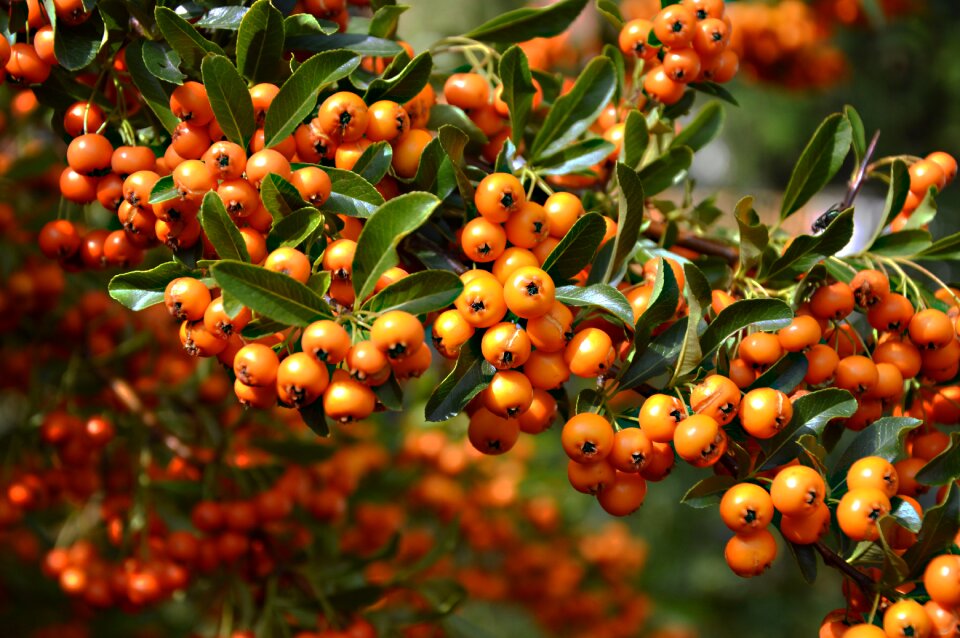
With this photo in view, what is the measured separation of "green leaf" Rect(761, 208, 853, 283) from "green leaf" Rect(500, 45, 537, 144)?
42 cm

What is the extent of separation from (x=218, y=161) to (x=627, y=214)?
532 millimetres

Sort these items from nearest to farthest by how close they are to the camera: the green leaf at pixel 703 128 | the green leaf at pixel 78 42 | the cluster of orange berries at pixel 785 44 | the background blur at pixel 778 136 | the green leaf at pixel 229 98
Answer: the green leaf at pixel 229 98, the green leaf at pixel 78 42, the green leaf at pixel 703 128, the cluster of orange berries at pixel 785 44, the background blur at pixel 778 136

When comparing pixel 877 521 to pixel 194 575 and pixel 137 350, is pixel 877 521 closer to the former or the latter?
pixel 194 575

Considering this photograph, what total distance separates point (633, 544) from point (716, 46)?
97.9 inches

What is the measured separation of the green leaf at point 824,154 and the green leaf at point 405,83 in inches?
23.3

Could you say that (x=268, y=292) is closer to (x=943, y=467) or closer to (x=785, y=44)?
(x=943, y=467)

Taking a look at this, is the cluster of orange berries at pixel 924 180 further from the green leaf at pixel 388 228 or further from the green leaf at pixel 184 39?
the green leaf at pixel 184 39

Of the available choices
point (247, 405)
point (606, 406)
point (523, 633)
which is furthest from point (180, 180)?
point (523, 633)

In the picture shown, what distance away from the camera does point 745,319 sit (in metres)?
1.11

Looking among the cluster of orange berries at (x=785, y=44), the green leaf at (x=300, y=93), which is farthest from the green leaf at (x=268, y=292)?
the cluster of orange berries at (x=785, y=44)

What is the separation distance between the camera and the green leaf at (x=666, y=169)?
1.39 meters

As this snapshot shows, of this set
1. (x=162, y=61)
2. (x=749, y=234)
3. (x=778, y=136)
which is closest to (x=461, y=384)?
(x=749, y=234)

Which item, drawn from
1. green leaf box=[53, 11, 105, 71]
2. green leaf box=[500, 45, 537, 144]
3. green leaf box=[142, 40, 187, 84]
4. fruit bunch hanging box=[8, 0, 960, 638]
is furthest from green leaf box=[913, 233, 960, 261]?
green leaf box=[53, 11, 105, 71]

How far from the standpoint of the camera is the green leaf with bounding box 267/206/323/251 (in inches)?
40.4
